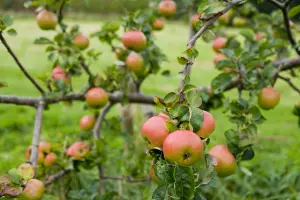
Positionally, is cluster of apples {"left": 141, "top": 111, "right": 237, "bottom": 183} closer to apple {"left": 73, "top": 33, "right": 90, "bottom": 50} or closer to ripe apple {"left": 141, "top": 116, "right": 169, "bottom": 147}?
ripe apple {"left": 141, "top": 116, "right": 169, "bottom": 147}

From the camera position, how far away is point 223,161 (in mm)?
890

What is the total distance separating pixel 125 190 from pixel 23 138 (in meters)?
1.55

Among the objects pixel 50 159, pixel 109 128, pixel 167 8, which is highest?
pixel 167 8

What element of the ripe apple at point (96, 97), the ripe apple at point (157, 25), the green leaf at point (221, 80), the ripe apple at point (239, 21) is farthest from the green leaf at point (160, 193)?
the ripe apple at point (239, 21)

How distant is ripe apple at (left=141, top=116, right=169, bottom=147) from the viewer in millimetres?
674

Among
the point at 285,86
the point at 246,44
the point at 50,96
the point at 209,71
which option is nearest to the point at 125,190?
the point at 50,96

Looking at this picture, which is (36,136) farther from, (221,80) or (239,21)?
(239,21)

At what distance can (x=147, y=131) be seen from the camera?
0.68m

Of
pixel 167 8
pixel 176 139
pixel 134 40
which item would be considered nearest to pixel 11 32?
pixel 134 40

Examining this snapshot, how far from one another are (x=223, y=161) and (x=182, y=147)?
30 centimetres

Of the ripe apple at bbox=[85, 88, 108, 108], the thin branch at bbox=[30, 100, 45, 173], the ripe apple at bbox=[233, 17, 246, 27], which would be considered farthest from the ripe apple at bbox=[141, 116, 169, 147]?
the ripe apple at bbox=[233, 17, 246, 27]

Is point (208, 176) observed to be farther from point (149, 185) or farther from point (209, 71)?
point (209, 71)

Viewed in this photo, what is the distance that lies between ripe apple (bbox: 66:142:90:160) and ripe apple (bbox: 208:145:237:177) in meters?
0.55

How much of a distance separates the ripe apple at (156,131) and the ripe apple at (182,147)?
1.4 inches
